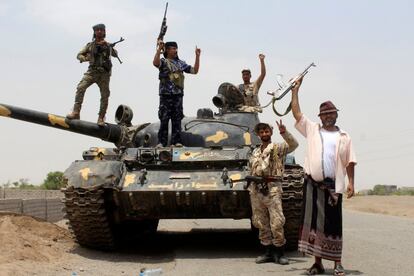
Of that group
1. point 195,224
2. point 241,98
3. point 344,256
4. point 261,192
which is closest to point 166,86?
point 241,98

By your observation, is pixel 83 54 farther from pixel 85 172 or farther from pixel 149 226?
pixel 149 226

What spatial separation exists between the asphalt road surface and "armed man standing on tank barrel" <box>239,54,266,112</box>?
90.2 inches

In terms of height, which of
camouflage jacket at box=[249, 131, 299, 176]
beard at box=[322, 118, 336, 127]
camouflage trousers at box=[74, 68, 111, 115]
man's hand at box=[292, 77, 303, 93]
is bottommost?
camouflage jacket at box=[249, 131, 299, 176]

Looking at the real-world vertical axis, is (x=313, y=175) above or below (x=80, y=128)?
below

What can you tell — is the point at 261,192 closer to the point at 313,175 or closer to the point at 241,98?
the point at 313,175

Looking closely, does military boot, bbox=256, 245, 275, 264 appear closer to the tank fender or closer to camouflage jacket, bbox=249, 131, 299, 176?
camouflage jacket, bbox=249, 131, 299, 176

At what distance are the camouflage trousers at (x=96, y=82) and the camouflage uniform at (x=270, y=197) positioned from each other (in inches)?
141

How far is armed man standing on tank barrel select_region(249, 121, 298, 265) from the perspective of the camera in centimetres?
768

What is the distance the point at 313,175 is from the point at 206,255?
2833mm

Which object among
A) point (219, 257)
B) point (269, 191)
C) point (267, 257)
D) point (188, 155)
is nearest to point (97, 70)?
point (188, 155)

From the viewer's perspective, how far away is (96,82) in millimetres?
10586

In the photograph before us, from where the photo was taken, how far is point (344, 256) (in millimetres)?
8430

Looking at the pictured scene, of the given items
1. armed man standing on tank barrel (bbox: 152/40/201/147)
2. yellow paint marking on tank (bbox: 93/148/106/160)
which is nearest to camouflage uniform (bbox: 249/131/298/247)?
armed man standing on tank barrel (bbox: 152/40/201/147)

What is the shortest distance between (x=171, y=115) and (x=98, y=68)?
4.65ft
